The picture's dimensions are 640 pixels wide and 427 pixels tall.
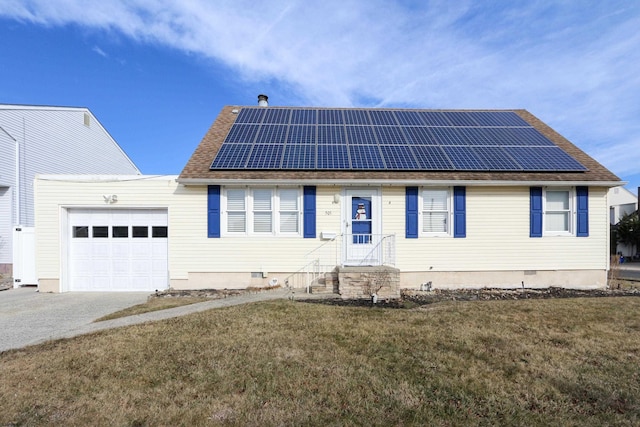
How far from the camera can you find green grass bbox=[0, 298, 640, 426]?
3.25m

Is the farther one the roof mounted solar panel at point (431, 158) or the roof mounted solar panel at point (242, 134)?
the roof mounted solar panel at point (242, 134)

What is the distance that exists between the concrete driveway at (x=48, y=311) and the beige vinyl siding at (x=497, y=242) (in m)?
7.65

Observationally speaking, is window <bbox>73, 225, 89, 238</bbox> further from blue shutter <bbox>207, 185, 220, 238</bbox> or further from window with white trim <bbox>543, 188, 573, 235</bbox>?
window with white trim <bbox>543, 188, 573, 235</bbox>

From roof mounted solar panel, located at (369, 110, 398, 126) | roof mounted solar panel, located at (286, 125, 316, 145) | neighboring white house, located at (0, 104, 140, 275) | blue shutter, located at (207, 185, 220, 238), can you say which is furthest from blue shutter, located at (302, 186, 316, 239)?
neighboring white house, located at (0, 104, 140, 275)

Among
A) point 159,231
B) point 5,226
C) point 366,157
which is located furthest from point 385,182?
point 5,226

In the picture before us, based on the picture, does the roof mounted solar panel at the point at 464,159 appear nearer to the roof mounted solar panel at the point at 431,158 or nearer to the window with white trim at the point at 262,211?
the roof mounted solar panel at the point at 431,158

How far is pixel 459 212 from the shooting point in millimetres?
9812

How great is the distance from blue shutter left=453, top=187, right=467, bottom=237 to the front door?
2.28 meters

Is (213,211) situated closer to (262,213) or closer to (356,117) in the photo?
(262,213)

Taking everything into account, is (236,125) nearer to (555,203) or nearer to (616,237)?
(555,203)

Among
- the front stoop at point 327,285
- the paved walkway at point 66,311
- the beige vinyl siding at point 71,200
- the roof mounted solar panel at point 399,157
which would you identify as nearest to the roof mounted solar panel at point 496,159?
the roof mounted solar panel at point 399,157

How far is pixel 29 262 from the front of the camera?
1083cm

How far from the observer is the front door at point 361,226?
9.77 meters

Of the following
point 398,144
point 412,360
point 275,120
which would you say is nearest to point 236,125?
point 275,120
